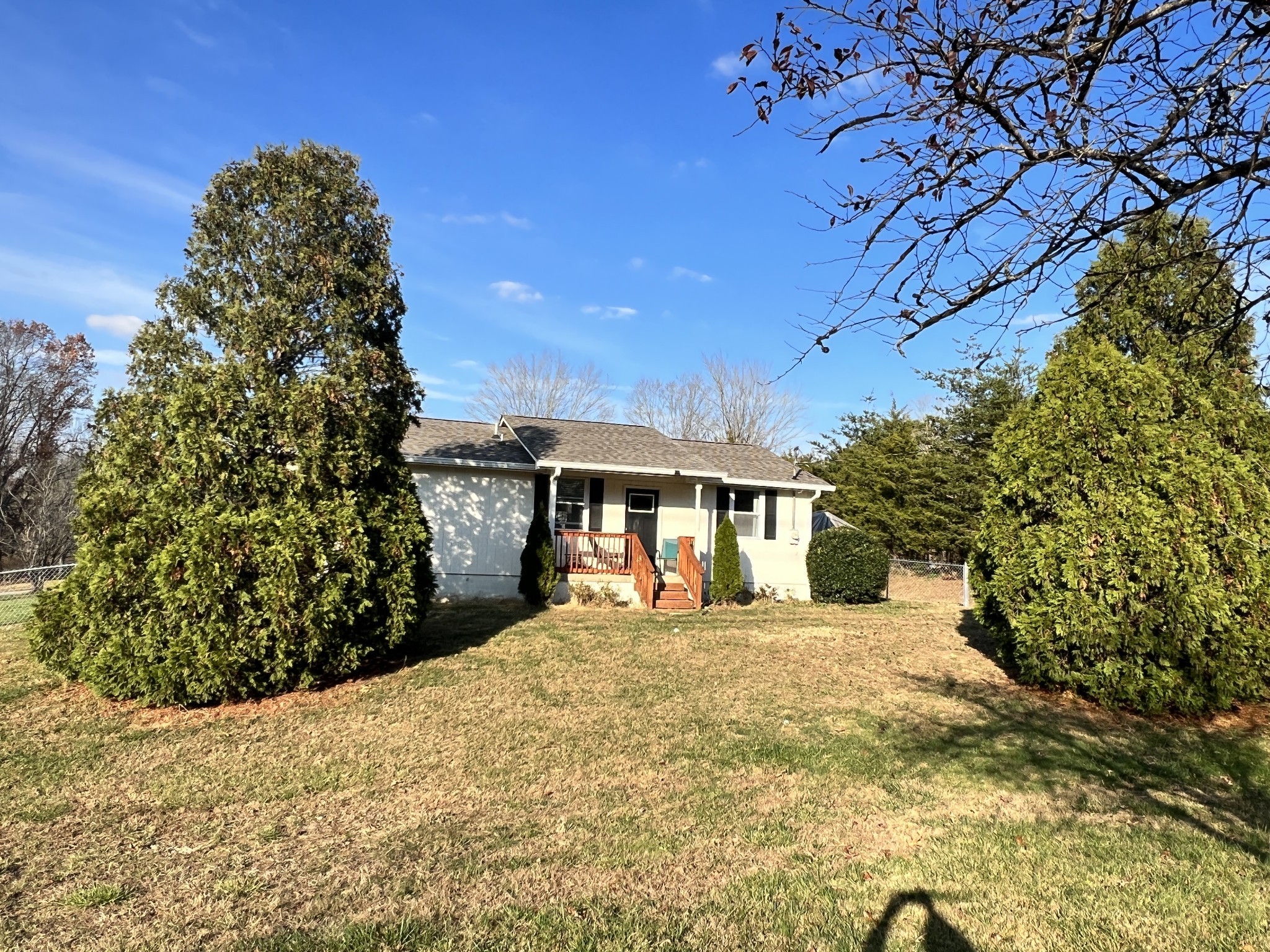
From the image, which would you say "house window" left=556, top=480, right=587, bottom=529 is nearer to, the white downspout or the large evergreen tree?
the white downspout

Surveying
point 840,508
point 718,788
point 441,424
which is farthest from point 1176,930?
point 840,508

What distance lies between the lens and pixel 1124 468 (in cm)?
711

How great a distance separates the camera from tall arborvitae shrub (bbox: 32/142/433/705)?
6.95 m

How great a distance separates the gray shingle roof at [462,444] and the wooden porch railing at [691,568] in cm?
366

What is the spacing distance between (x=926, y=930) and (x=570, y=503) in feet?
43.1

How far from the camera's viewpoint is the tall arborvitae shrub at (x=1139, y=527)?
6.66 meters

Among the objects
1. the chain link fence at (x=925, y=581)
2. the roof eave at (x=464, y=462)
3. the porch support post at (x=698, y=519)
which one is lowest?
the chain link fence at (x=925, y=581)

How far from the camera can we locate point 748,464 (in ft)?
59.0

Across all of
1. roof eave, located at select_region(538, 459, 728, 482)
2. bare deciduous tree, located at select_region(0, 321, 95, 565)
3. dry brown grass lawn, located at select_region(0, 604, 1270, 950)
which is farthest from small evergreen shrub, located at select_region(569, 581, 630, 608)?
bare deciduous tree, located at select_region(0, 321, 95, 565)

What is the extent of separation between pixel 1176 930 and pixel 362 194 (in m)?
10.4

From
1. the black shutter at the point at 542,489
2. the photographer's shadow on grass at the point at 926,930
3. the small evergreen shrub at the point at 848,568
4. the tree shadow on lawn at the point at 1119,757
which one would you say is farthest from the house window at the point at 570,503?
the photographer's shadow on grass at the point at 926,930

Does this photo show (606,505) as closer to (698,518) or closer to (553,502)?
(553,502)

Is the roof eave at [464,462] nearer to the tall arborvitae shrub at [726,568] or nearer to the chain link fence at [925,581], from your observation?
the tall arborvitae shrub at [726,568]

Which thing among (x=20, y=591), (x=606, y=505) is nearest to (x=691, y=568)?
(x=606, y=505)
